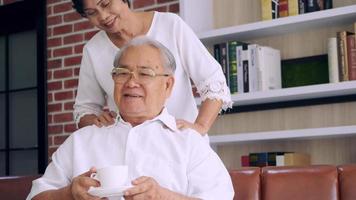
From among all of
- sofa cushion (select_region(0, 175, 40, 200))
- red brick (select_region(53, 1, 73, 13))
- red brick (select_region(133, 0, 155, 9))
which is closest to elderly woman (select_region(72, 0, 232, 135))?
sofa cushion (select_region(0, 175, 40, 200))

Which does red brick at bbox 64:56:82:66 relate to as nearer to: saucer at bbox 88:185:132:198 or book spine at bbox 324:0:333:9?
book spine at bbox 324:0:333:9

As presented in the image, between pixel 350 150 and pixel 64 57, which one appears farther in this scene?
pixel 64 57

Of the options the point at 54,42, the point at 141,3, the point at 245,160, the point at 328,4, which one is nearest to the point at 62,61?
the point at 54,42

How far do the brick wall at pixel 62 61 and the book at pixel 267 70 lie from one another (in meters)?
1.40

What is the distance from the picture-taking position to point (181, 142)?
1.85m

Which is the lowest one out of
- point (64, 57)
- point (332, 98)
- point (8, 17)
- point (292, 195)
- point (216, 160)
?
point (292, 195)

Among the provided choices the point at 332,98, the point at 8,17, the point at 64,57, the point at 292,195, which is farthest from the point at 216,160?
the point at 8,17

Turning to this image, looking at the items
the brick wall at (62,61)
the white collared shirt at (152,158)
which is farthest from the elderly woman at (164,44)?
the brick wall at (62,61)

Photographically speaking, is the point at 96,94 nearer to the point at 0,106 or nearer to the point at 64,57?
the point at 64,57

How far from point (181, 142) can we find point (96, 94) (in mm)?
592

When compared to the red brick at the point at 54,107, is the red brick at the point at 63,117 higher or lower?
lower

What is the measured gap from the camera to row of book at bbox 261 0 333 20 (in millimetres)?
3250

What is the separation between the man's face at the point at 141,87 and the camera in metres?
1.82

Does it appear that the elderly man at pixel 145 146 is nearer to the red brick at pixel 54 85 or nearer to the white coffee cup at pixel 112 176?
the white coffee cup at pixel 112 176
